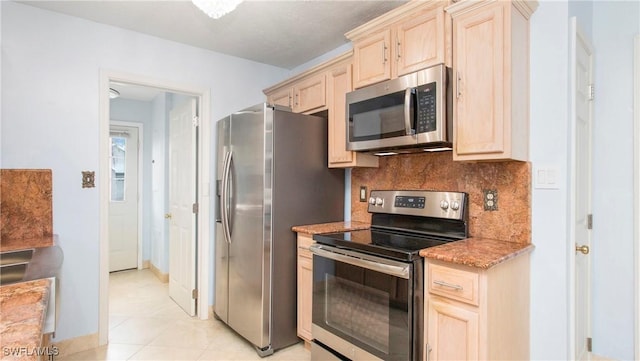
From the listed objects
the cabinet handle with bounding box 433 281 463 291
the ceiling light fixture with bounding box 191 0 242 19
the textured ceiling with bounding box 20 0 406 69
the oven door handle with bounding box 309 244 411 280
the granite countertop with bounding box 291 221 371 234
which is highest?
the textured ceiling with bounding box 20 0 406 69

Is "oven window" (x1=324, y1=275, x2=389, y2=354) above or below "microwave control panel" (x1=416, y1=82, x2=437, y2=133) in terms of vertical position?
below

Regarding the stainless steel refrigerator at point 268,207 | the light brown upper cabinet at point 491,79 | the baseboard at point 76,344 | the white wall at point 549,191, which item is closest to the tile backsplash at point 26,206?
the baseboard at point 76,344

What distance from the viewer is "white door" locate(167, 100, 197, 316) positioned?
3191 mm

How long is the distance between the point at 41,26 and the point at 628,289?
4.23 metres

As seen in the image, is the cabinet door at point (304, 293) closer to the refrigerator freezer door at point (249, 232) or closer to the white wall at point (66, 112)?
the refrigerator freezer door at point (249, 232)

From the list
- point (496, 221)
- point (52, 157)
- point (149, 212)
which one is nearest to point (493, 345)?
point (496, 221)

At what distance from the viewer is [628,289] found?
196cm

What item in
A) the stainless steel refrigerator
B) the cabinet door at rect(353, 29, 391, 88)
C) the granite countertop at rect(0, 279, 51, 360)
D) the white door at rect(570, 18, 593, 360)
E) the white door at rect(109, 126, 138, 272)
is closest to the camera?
A: the granite countertop at rect(0, 279, 51, 360)

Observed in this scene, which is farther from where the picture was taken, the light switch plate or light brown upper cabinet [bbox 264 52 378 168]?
light brown upper cabinet [bbox 264 52 378 168]

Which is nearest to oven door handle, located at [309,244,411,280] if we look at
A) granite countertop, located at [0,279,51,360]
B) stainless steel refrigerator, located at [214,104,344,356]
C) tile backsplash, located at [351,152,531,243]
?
stainless steel refrigerator, located at [214,104,344,356]

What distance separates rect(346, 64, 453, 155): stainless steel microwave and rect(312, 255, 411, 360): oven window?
80 centimetres

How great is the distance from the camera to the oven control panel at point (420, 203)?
6.57 feet

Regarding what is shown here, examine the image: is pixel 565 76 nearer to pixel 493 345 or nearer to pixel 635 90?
pixel 635 90

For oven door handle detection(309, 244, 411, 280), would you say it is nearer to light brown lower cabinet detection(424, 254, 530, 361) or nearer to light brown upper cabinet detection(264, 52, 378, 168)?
light brown lower cabinet detection(424, 254, 530, 361)
